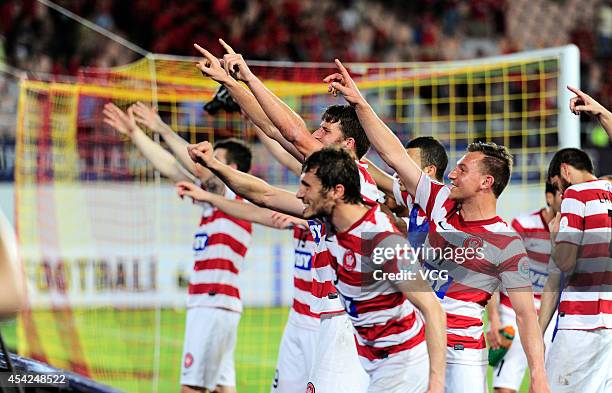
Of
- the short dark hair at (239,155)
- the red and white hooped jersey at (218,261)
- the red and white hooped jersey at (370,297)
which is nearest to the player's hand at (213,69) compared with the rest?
the red and white hooped jersey at (370,297)

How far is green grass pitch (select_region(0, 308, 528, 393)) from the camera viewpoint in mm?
10148

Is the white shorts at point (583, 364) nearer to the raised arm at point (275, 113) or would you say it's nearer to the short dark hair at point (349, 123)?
the short dark hair at point (349, 123)

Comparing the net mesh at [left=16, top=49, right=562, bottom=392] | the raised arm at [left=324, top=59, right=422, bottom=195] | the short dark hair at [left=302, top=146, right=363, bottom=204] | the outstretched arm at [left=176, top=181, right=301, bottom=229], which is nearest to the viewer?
the short dark hair at [left=302, top=146, right=363, bottom=204]

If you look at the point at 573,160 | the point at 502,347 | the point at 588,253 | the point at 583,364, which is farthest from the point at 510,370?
the point at 573,160

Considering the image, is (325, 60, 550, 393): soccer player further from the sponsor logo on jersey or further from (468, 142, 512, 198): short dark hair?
the sponsor logo on jersey

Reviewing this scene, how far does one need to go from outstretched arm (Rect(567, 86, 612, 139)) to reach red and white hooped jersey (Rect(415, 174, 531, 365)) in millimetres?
871

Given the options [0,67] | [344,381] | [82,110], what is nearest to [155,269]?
[82,110]

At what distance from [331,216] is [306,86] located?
6.20 m

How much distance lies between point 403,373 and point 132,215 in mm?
8077

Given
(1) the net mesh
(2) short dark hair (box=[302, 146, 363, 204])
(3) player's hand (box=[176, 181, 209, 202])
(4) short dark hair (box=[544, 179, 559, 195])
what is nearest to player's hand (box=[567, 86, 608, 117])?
(4) short dark hair (box=[544, 179, 559, 195])

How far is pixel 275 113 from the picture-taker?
5367 millimetres

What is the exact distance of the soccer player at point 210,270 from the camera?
761 centimetres

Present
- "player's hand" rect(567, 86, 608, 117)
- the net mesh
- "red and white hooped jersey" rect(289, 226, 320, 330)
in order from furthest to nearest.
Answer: the net mesh
"red and white hooped jersey" rect(289, 226, 320, 330)
"player's hand" rect(567, 86, 608, 117)

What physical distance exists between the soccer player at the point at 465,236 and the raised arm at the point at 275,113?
0.30m
